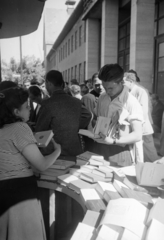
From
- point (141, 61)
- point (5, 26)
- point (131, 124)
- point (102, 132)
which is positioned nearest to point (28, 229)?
point (102, 132)

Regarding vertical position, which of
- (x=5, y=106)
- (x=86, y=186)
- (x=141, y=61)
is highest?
(x=141, y=61)

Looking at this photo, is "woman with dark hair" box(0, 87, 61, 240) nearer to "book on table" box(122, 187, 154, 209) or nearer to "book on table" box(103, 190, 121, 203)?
"book on table" box(103, 190, 121, 203)

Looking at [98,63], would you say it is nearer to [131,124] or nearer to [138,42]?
[138,42]

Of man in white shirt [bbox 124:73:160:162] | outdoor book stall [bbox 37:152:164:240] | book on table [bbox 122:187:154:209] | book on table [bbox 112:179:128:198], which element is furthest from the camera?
man in white shirt [bbox 124:73:160:162]

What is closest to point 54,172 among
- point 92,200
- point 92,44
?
point 92,200

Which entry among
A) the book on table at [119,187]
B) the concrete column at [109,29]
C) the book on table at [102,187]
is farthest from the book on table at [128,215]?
the concrete column at [109,29]

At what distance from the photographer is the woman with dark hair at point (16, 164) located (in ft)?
6.31

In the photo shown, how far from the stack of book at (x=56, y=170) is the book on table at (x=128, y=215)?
0.92 meters

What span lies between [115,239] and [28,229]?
0.93 m

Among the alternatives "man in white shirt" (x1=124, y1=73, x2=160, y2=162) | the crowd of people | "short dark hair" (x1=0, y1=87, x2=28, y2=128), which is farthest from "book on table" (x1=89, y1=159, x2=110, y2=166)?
"man in white shirt" (x1=124, y1=73, x2=160, y2=162)

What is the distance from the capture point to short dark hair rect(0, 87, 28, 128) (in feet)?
6.28

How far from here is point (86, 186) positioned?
2158 mm

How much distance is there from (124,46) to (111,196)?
33.8 feet

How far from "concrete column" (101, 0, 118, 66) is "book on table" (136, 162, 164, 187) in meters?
8.96
